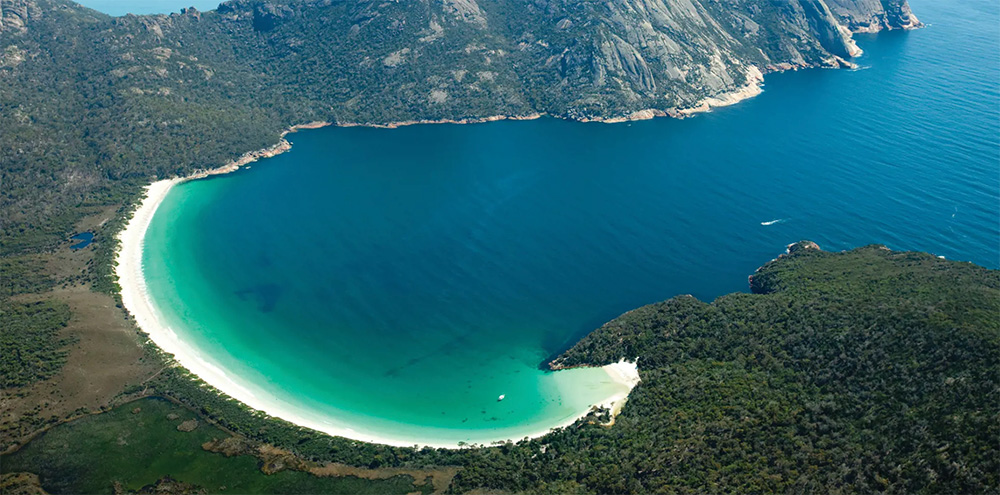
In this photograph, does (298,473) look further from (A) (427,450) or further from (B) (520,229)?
(B) (520,229)

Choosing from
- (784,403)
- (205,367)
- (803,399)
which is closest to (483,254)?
(205,367)

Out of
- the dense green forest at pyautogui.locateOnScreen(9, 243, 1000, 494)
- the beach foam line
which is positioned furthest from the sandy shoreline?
the dense green forest at pyautogui.locateOnScreen(9, 243, 1000, 494)

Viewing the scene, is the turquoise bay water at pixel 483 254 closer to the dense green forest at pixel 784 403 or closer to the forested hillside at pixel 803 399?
the dense green forest at pixel 784 403

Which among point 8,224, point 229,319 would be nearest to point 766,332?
point 229,319

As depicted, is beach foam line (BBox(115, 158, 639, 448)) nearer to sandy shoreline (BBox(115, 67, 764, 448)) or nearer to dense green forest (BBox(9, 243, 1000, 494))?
sandy shoreline (BBox(115, 67, 764, 448))

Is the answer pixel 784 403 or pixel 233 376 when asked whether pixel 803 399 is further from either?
pixel 233 376

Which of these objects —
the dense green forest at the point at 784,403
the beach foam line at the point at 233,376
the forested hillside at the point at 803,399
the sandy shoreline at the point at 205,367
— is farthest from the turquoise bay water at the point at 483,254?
the forested hillside at the point at 803,399
